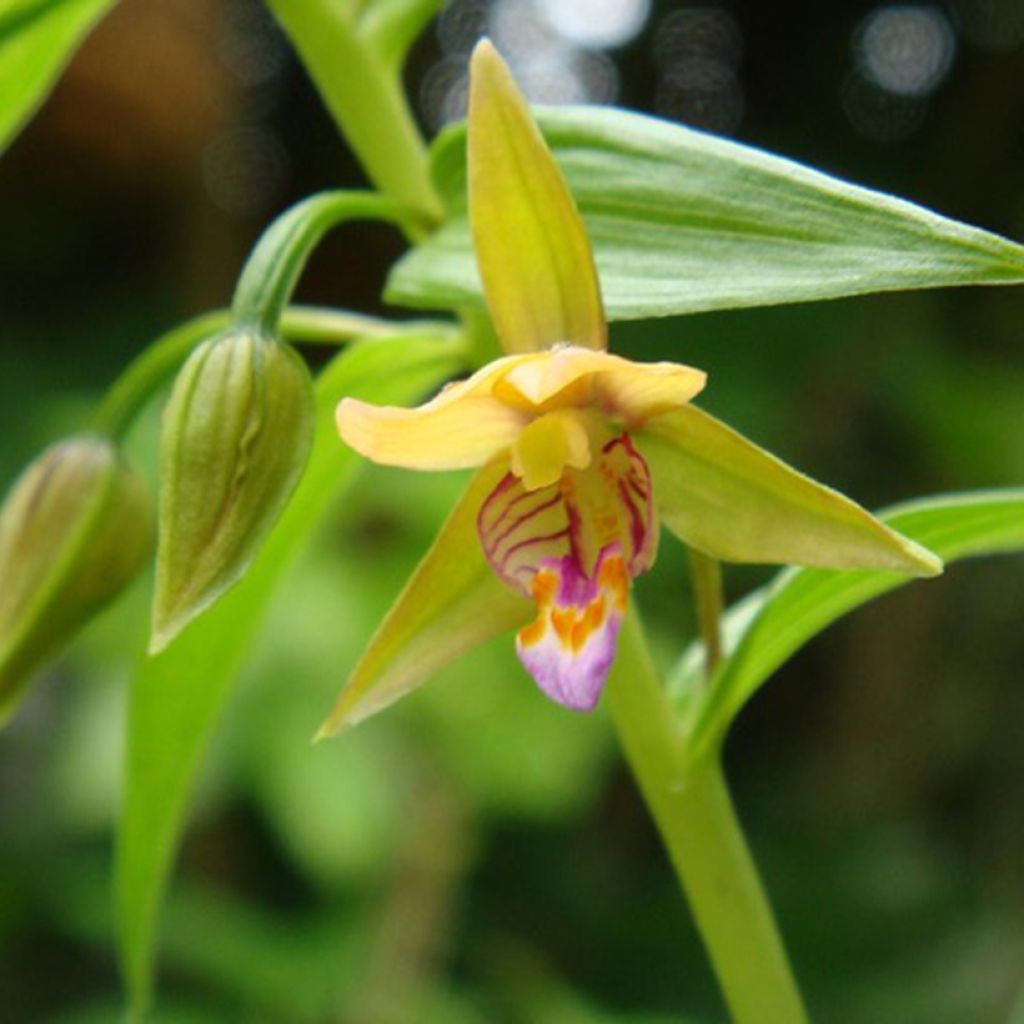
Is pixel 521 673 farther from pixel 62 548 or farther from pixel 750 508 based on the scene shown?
pixel 750 508

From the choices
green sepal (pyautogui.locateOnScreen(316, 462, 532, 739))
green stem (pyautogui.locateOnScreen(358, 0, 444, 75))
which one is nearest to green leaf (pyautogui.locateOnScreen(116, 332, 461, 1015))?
green stem (pyautogui.locateOnScreen(358, 0, 444, 75))

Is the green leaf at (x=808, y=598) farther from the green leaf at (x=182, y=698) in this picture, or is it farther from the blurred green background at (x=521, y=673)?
the blurred green background at (x=521, y=673)

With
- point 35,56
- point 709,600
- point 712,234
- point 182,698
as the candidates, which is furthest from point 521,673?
point 712,234

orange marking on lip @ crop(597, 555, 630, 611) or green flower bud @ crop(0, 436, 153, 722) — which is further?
green flower bud @ crop(0, 436, 153, 722)

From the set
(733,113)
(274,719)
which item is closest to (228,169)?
(733,113)

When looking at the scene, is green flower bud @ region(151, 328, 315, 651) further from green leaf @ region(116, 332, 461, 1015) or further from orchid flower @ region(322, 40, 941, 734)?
green leaf @ region(116, 332, 461, 1015)

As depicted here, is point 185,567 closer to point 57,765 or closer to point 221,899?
point 57,765

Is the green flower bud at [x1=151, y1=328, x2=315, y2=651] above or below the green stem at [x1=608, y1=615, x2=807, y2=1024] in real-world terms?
above
